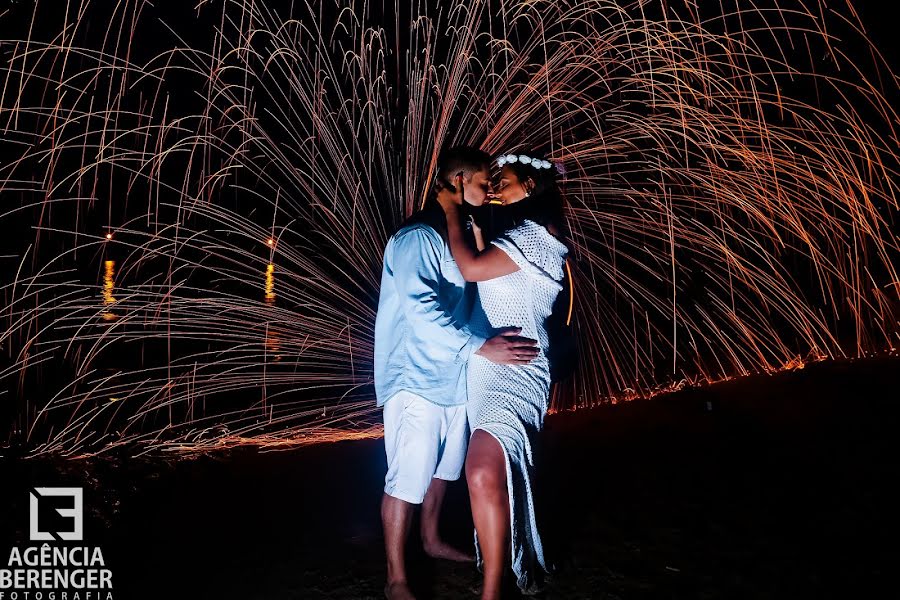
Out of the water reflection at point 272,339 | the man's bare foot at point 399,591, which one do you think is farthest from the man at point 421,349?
the water reflection at point 272,339

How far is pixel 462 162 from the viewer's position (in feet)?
11.3

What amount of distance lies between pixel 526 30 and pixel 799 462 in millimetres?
4691

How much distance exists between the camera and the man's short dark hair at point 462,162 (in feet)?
11.2

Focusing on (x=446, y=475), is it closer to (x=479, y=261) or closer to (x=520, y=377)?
(x=520, y=377)

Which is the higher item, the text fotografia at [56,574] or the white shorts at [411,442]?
the white shorts at [411,442]

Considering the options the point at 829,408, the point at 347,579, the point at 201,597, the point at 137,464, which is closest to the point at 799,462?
the point at 829,408

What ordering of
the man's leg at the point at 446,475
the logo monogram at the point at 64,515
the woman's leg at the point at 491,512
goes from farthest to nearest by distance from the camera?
the logo monogram at the point at 64,515 < the man's leg at the point at 446,475 < the woman's leg at the point at 491,512

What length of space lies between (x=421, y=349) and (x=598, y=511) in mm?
1964

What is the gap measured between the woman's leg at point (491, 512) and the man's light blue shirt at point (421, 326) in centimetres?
45

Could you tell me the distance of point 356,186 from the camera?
6.99m

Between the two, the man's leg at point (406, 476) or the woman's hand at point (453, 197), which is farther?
the woman's hand at point (453, 197)

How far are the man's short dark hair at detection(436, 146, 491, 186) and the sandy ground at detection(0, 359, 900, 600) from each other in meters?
2.09

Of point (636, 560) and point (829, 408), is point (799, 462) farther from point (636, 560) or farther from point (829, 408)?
point (636, 560)

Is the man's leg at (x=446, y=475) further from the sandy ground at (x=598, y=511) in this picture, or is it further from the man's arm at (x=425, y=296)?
the man's arm at (x=425, y=296)
